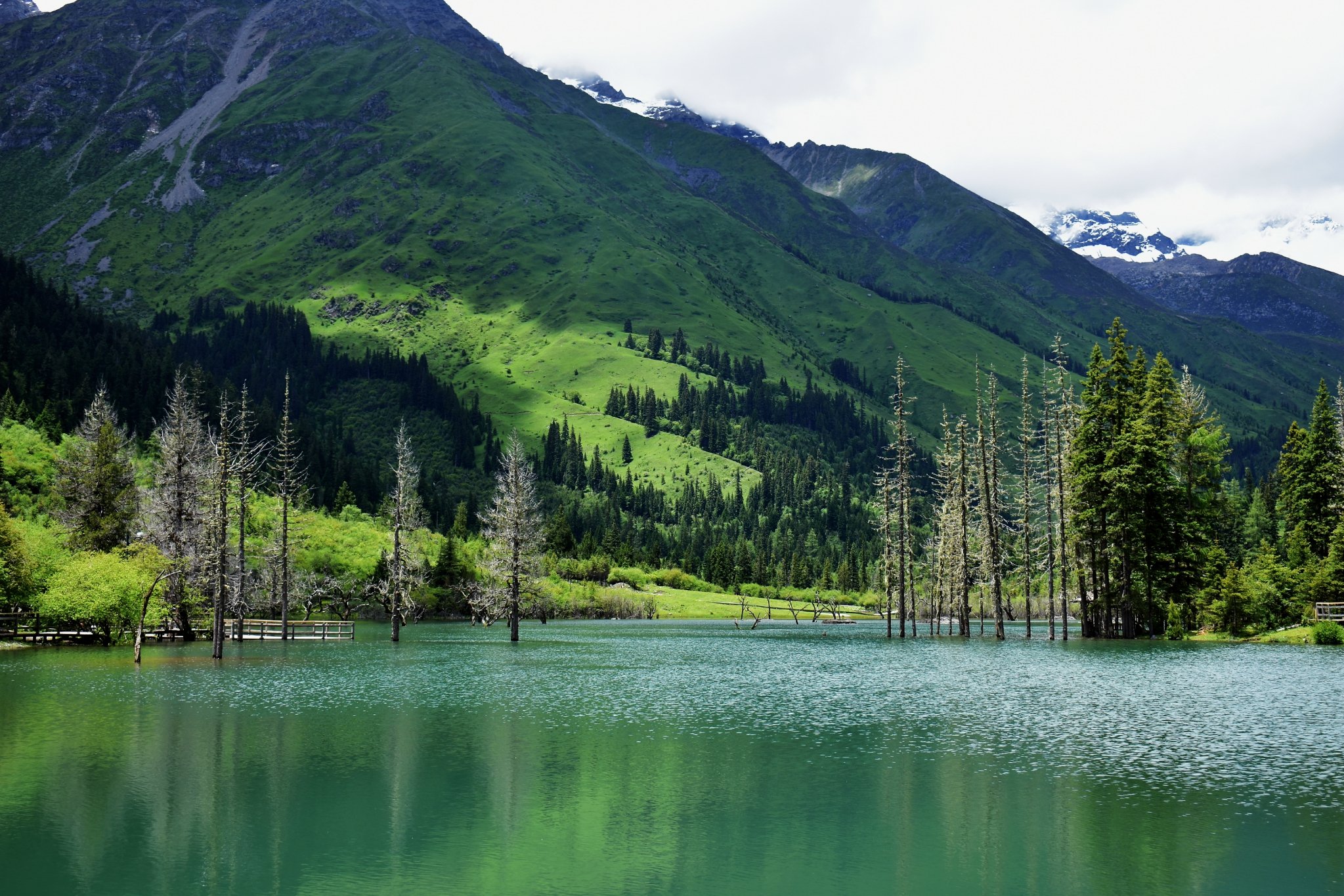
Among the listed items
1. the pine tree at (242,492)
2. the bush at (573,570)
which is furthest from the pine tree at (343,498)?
the pine tree at (242,492)

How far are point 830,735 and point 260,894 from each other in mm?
23833

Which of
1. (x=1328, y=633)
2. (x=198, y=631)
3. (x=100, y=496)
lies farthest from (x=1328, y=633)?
(x=100, y=496)

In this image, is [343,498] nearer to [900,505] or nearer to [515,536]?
[515,536]

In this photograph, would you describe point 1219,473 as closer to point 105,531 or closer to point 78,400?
point 105,531

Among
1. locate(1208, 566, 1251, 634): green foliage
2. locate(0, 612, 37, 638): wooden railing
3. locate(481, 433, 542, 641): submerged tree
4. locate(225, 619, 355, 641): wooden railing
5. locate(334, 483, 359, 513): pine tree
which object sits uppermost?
locate(334, 483, 359, 513): pine tree

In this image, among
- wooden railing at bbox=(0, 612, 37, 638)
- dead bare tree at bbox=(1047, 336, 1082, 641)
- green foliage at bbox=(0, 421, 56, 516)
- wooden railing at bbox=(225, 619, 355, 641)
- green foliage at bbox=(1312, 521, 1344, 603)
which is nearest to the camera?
green foliage at bbox=(1312, 521, 1344, 603)

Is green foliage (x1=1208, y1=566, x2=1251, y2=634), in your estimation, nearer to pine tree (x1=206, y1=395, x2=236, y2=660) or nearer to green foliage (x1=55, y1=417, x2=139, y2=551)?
pine tree (x1=206, y1=395, x2=236, y2=660)

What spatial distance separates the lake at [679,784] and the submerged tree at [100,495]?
40885mm

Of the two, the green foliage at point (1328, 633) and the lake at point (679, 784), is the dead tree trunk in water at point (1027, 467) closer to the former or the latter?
the green foliage at point (1328, 633)

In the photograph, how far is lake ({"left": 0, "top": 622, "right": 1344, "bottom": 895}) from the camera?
21.8m

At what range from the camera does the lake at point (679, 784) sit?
857 inches

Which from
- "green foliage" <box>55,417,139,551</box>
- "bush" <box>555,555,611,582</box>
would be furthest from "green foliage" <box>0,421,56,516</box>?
"bush" <box>555,555,611,582</box>

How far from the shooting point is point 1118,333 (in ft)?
301

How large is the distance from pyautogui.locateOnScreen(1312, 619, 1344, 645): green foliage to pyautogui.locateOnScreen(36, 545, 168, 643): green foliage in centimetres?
8899
